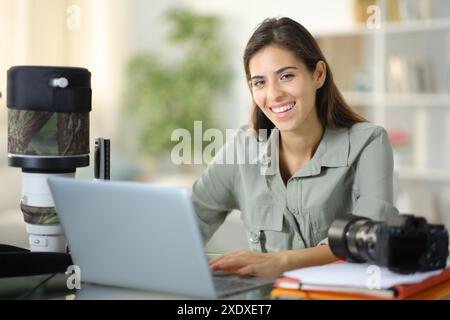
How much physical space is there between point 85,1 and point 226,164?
13.5 ft

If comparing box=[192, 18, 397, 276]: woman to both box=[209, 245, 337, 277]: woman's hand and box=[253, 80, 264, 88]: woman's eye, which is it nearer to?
box=[253, 80, 264, 88]: woman's eye

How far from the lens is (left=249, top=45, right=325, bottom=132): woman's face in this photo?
1664 mm

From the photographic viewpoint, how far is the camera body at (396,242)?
1.06 meters

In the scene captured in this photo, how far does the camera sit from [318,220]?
1691 millimetres

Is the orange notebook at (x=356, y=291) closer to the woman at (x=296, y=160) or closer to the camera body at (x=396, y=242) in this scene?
the camera body at (x=396, y=242)

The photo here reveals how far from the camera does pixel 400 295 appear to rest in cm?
102

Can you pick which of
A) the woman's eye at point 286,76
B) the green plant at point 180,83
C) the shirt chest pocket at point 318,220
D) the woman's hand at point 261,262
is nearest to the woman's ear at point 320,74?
the woman's eye at point 286,76

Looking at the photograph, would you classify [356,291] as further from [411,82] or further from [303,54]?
[411,82]

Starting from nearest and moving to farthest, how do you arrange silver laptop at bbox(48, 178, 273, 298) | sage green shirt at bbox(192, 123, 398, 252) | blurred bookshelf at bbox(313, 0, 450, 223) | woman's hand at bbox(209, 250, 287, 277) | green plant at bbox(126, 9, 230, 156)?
silver laptop at bbox(48, 178, 273, 298) < woman's hand at bbox(209, 250, 287, 277) < sage green shirt at bbox(192, 123, 398, 252) < blurred bookshelf at bbox(313, 0, 450, 223) < green plant at bbox(126, 9, 230, 156)

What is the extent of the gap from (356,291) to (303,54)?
2.65 ft

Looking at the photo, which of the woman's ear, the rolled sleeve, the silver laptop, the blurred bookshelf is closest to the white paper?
the silver laptop
